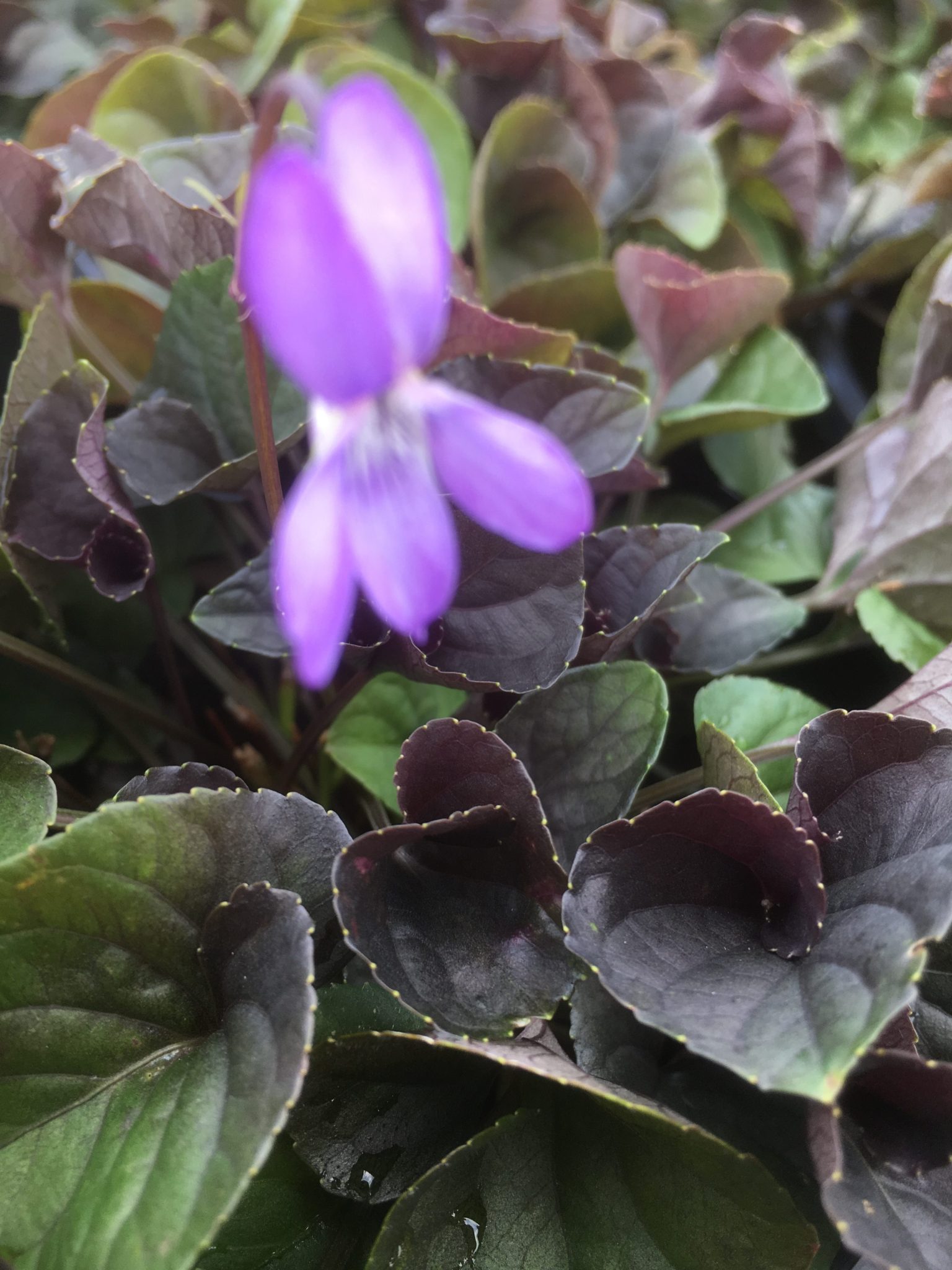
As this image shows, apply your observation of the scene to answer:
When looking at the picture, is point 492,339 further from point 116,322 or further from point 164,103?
point 164,103

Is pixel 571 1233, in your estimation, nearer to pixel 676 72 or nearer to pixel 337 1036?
pixel 337 1036

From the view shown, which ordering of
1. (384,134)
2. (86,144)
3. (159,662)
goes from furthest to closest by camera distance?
(159,662) → (86,144) → (384,134)

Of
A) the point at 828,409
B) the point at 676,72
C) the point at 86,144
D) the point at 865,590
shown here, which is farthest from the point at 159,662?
the point at 676,72

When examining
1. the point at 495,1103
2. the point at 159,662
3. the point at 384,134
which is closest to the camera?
the point at 384,134

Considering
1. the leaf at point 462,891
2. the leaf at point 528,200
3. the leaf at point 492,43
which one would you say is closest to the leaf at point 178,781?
the leaf at point 462,891

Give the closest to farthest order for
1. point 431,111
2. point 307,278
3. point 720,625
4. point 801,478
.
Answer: point 307,278
point 720,625
point 801,478
point 431,111

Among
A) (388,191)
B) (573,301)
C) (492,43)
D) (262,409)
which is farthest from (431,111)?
(388,191)
